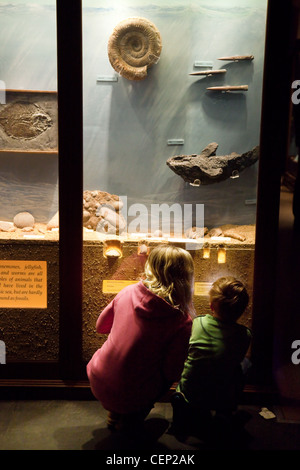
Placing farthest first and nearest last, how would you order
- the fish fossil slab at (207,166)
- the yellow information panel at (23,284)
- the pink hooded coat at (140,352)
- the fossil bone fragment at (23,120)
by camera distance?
1. the fossil bone fragment at (23,120)
2. the fish fossil slab at (207,166)
3. the yellow information panel at (23,284)
4. the pink hooded coat at (140,352)

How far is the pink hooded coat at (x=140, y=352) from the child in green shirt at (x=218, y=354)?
0.16 metres

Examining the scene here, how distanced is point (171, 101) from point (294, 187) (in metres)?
1.15

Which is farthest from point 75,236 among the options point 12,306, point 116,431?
point 116,431

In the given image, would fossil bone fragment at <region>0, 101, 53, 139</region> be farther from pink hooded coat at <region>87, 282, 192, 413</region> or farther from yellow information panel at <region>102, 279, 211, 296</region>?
pink hooded coat at <region>87, 282, 192, 413</region>

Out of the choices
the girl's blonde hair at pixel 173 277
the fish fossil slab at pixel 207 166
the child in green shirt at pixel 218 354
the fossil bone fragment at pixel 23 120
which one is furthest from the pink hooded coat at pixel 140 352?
the fossil bone fragment at pixel 23 120

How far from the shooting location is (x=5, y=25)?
3.15 meters

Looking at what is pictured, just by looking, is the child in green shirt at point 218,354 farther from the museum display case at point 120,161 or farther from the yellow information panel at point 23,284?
the yellow information panel at point 23,284

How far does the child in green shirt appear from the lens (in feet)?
7.46

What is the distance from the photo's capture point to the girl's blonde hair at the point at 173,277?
85.7 inches

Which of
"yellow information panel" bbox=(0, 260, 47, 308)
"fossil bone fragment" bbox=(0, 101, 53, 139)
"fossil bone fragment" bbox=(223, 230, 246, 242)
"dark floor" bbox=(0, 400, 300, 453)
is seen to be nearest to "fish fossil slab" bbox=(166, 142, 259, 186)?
"fossil bone fragment" bbox=(223, 230, 246, 242)

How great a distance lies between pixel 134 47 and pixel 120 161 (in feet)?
2.63

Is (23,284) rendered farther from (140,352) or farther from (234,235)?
(234,235)

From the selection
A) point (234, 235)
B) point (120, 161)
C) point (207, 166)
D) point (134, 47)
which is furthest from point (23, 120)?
point (234, 235)

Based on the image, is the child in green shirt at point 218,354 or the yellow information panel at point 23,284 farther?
the yellow information panel at point 23,284
